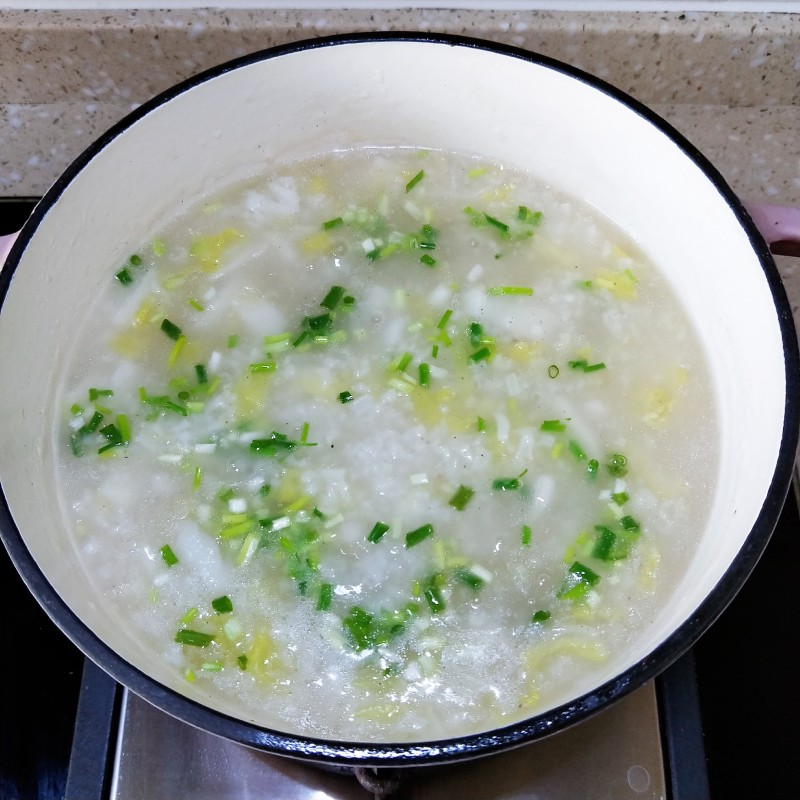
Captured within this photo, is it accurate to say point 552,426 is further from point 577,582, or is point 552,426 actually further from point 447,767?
point 447,767

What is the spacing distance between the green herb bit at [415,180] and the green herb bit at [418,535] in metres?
0.64

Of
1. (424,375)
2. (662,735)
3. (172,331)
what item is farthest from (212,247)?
(662,735)

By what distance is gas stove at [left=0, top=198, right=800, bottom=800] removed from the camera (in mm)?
1140

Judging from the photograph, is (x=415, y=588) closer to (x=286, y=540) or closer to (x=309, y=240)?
(x=286, y=540)

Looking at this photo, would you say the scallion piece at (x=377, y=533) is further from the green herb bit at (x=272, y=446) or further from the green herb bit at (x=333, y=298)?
the green herb bit at (x=333, y=298)

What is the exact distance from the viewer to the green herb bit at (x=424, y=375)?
4.19 feet

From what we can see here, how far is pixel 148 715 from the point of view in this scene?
1177mm

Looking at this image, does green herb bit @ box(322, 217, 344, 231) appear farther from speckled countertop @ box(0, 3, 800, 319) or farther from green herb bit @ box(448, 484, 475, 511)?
green herb bit @ box(448, 484, 475, 511)

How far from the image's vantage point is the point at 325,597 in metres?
1.13

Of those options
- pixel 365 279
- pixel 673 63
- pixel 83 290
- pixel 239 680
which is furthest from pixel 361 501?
pixel 673 63

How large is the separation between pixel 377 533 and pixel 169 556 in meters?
0.29

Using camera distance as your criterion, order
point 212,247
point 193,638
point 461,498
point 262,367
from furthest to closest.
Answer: point 212,247 < point 262,367 < point 461,498 < point 193,638

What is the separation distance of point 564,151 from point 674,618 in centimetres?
80

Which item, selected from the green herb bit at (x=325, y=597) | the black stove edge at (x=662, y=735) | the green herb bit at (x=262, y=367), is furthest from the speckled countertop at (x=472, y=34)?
the green herb bit at (x=325, y=597)
